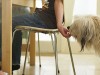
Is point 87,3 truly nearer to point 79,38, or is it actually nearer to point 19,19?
point 19,19

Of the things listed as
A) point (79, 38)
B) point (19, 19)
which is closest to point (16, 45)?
point (19, 19)

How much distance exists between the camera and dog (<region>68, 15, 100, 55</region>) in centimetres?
150

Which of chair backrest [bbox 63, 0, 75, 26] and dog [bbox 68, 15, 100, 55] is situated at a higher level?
chair backrest [bbox 63, 0, 75, 26]

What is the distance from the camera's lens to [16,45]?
6.70 ft

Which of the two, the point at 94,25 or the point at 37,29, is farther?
the point at 37,29

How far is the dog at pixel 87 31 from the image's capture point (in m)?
1.50

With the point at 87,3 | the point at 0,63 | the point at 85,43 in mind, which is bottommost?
the point at 0,63

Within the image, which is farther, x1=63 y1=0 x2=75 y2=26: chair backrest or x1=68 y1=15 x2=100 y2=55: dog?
x1=63 y1=0 x2=75 y2=26: chair backrest

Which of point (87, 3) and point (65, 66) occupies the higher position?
point (87, 3)

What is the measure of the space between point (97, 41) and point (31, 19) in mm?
636

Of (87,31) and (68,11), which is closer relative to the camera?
(87,31)

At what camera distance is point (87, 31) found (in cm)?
151

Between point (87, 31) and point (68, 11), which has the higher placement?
point (68, 11)

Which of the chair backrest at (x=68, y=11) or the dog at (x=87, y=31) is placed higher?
the chair backrest at (x=68, y=11)
